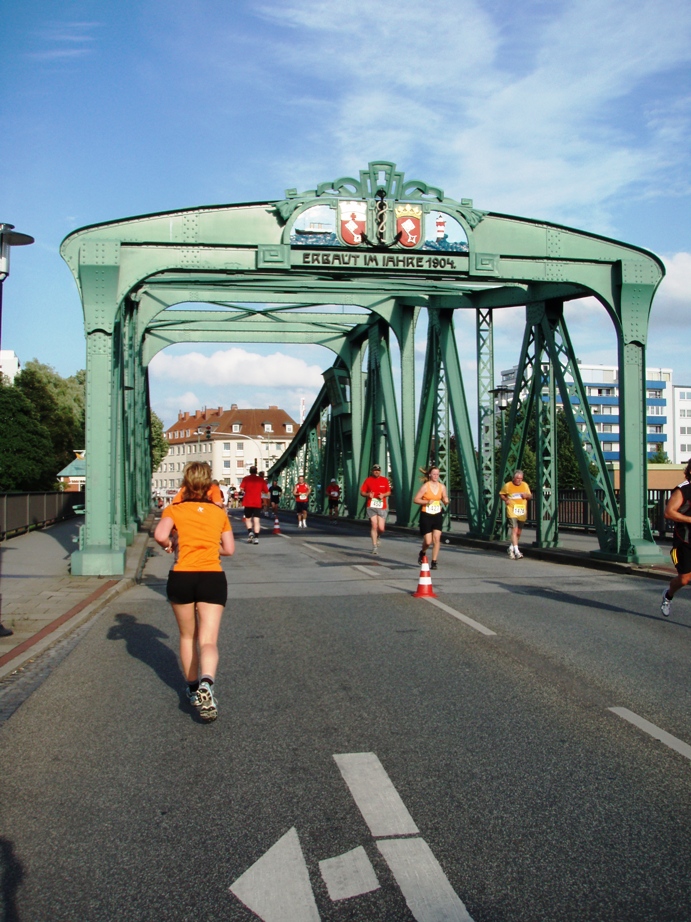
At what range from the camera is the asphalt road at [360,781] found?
3.29m

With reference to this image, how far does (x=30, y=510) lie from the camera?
89.5 ft

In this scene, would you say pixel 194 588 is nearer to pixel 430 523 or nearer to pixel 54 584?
pixel 54 584

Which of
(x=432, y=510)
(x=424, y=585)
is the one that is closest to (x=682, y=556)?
(x=424, y=585)

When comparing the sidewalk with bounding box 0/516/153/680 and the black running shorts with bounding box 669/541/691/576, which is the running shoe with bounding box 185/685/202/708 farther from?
the black running shorts with bounding box 669/541/691/576

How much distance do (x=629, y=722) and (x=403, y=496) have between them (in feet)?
73.0

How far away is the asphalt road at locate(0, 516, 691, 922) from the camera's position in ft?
10.8

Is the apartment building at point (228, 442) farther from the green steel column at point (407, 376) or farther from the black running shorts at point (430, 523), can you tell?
the black running shorts at point (430, 523)

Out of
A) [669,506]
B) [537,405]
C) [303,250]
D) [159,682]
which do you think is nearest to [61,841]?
[159,682]

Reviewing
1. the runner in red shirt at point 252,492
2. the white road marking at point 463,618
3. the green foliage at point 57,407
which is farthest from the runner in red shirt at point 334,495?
the white road marking at point 463,618

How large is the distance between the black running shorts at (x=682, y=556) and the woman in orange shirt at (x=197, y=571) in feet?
17.2

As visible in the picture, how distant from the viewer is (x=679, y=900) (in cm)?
321

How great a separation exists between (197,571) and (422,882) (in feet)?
9.82

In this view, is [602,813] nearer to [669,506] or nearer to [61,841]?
[61,841]

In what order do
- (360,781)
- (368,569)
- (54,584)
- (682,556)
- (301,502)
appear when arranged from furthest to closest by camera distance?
(301,502), (368,569), (54,584), (682,556), (360,781)
